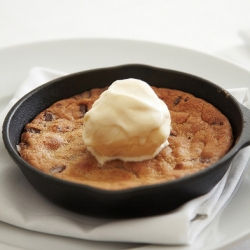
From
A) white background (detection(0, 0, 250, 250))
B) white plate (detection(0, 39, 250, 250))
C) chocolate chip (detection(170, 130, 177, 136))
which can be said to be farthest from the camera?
white background (detection(0, 0, 250, 250))

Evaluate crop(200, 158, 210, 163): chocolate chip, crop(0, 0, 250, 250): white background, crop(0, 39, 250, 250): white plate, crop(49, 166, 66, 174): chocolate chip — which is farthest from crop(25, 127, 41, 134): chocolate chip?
crop(0, 0, 250, 250): white background

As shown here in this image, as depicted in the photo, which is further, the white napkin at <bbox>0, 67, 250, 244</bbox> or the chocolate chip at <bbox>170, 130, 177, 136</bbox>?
the chocolate chip at <bbox>170, 130, 177, 136</bbox>

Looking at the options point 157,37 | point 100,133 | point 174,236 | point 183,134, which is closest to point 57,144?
point 100,133

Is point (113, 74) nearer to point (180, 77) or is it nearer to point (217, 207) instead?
point (180, 77)

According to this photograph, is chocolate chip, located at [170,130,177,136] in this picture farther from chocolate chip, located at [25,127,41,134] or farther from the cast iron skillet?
chocolate chip, located at [25,127,41,134]

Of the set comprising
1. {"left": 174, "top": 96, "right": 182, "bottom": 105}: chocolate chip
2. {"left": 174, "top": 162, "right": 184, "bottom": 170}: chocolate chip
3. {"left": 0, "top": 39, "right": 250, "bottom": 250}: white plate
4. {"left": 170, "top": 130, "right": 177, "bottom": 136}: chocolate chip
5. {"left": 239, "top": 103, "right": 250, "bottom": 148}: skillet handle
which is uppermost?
{"left": 239, "top": 103, "right": 250, "bottom": 148}: skillet handle

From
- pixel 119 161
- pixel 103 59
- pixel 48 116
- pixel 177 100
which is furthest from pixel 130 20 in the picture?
pixel 119 161

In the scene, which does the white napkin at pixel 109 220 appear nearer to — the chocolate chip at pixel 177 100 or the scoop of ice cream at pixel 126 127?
the scoop of ice cream at pixel 126 127

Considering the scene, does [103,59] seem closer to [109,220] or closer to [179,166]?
[179,166]

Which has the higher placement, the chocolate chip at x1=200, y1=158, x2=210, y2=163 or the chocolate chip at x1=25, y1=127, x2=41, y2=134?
the chocolate chip at x1=200, y1=158, x2=210, y2=163
